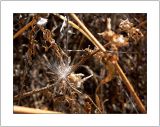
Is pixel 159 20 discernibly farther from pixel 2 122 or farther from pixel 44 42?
pixel 2 122

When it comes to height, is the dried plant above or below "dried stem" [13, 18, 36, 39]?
below

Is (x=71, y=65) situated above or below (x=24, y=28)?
below

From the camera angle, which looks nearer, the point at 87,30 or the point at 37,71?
the point at 87,30

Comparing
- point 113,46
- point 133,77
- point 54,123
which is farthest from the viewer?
point 133,77

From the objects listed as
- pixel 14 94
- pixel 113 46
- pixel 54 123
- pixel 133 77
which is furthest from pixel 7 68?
pixel 133 77

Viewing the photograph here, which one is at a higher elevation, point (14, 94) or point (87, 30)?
point (87, 30)

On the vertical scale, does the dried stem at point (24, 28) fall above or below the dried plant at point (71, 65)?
above

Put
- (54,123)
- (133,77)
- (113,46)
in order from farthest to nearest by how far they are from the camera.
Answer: (133,77)
(54,123)
(113,46)

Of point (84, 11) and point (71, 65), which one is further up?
point (84, 11)
